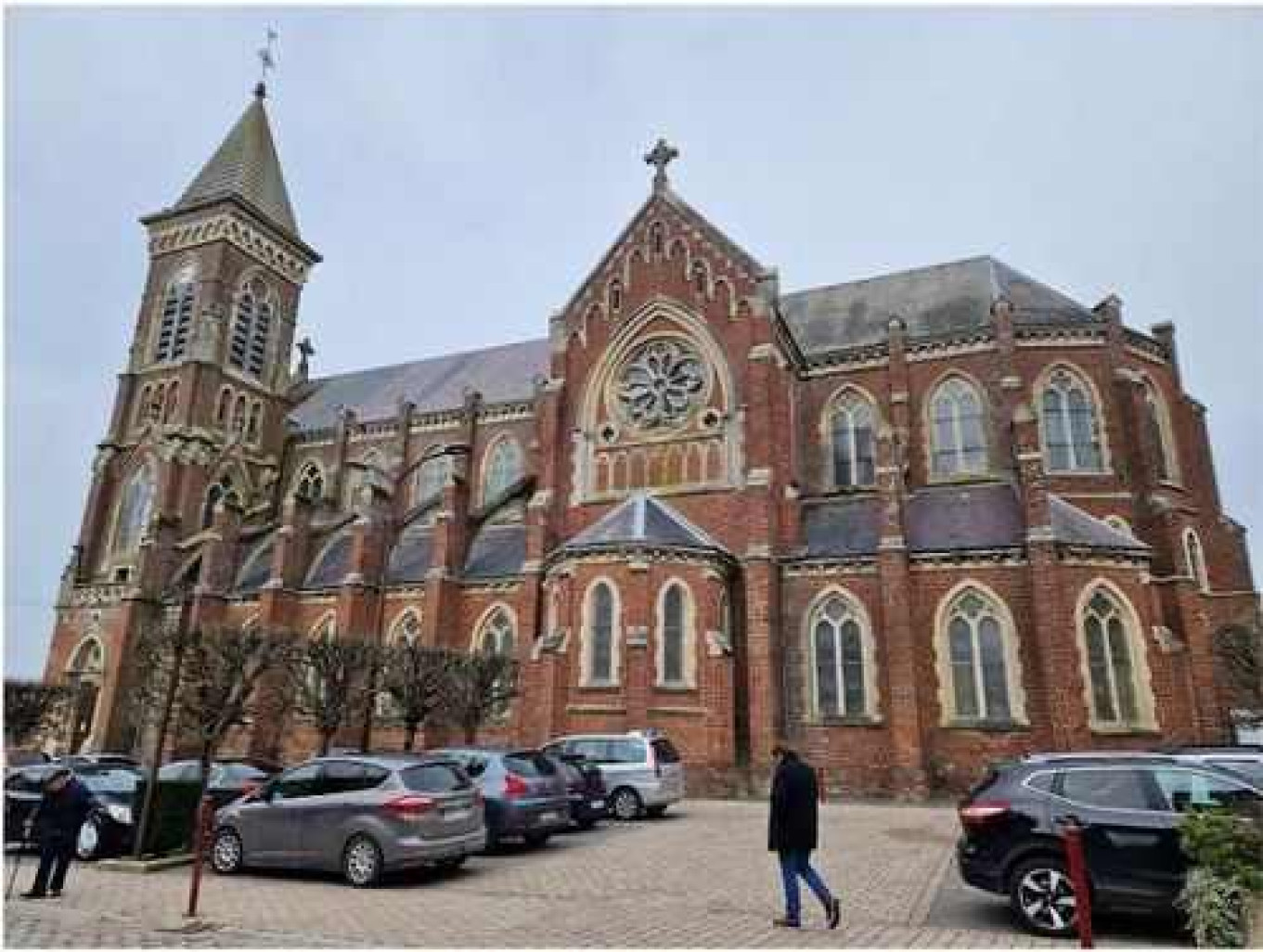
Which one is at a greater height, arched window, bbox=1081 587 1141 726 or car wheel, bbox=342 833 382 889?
arched window, bbox=1081 587 1141 726

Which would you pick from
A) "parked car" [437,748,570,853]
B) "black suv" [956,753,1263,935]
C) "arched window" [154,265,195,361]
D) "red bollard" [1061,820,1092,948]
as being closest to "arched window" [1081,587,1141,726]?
"black suv" [956,753,1263,935]

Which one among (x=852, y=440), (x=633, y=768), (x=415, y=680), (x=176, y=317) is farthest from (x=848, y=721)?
(x=176, y=317)

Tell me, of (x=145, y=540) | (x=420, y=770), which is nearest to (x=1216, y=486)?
(x=420, y=770)

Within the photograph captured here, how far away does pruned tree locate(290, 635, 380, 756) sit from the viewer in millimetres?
16922

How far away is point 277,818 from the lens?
11.4m

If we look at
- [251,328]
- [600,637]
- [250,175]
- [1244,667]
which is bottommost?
[1244,667]

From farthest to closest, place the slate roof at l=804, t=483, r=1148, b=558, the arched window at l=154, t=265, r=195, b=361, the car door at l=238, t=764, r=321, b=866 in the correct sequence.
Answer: the arched window at l=154, t=265, r=195, b=361
the slate roof at l=804, t=483, r=1148, b=558
the car door at l=238, t=764, r=321, b=866

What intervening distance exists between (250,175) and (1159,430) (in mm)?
43790

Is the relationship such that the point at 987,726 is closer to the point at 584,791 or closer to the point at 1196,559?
the point at 1196,559

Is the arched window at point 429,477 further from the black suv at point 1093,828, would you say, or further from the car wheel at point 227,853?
the black suv at point 1093,828

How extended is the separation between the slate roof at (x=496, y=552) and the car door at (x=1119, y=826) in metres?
18.6

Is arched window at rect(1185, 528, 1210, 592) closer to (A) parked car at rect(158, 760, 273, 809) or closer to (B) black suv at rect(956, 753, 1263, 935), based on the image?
(B) black suv at rect(956, 753, 1263, 935)

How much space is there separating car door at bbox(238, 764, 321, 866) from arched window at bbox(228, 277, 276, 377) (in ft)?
111

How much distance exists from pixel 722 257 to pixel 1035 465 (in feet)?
37.4
